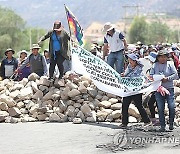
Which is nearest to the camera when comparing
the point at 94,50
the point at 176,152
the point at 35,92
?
the point at 176,152

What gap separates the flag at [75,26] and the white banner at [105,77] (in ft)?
3.04

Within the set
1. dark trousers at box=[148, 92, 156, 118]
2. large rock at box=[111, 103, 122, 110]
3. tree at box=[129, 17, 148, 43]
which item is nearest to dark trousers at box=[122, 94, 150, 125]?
dark trousers at box=[148, 92, 156, 118]

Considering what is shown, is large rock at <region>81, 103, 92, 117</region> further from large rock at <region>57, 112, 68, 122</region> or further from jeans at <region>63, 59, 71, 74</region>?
jeans at <region>63, 59, 71, 74</region>

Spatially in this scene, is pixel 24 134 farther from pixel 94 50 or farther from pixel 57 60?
pixel 94 50

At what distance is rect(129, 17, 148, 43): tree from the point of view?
120 m

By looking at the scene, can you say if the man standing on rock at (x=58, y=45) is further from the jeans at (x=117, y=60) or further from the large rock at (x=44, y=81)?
the jeans at (x=117, y=60)

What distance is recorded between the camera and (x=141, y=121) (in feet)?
38.5

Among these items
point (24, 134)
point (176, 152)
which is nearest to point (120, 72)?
point (24, 134)

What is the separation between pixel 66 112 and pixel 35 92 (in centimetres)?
130

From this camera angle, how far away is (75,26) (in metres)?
13.6

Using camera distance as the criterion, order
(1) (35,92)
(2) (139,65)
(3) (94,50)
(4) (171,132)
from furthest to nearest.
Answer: (3) (94,50) → (1) (35,92) → (2) (139,65) → (4) (171,132)

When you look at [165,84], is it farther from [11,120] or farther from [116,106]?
[11,120]

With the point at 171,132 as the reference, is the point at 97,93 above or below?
above

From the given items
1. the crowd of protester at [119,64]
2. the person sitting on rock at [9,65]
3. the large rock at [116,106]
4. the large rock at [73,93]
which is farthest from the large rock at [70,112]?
the person sitting on rock at [9,65]
